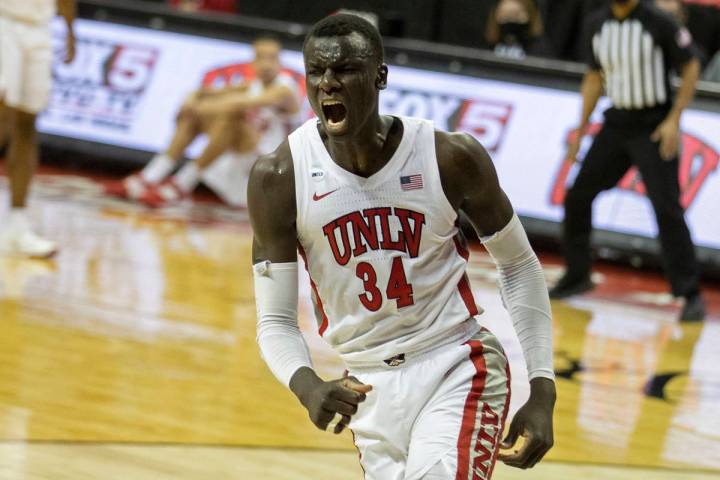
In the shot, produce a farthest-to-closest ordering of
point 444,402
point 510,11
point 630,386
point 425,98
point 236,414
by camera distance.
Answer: point 510,11
point 425,98
point 630,386
point 236,414
point 444,402

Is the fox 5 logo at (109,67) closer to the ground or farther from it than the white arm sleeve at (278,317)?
closer to the ground

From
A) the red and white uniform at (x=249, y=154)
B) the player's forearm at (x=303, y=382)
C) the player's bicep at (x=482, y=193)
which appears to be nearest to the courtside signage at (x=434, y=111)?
the red and white uniform at (x=249, y=154)

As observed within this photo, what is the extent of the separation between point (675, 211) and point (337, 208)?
175 inches

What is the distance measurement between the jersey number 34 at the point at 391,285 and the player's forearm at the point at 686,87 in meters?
4.31

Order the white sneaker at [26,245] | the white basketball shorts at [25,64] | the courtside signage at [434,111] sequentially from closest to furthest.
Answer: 1. the white basketball shorts at [25,64]
2. the white sneaker at [26,245]
3. the courtside signage at [434,111]

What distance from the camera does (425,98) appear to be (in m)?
9.43

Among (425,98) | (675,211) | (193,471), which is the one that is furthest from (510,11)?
(193,471)

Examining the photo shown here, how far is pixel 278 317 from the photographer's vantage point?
3.02 metres

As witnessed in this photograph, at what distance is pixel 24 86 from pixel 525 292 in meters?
4.93

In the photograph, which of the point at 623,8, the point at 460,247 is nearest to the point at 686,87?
the point at 623,8

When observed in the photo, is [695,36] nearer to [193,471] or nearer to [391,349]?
[193,471]

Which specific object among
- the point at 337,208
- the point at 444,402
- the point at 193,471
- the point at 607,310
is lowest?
the point at 607,310

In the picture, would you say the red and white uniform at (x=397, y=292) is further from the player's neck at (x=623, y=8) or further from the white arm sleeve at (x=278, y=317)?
the player's neck at (x=623, y=8)

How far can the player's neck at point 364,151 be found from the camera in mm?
2980
